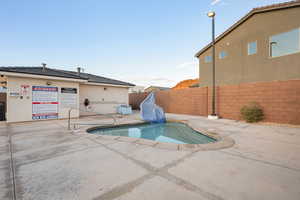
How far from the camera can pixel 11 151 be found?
2705 mm

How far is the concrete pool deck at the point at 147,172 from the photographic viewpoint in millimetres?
1440

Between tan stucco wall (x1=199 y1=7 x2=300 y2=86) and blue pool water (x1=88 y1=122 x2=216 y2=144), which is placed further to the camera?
tan stucco wall (x1=199 y1=7 x2=300 y2=86)

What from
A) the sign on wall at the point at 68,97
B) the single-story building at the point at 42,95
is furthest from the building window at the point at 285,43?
the sign on wall at the point at 68,97

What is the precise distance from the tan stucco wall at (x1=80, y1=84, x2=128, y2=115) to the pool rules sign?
68.1 inches

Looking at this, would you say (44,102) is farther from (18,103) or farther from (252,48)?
(252,48)

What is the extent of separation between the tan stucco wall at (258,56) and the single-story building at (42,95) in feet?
33.1

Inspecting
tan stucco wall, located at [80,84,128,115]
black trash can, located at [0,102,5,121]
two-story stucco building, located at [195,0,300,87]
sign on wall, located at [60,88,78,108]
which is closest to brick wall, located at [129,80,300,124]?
two-story stucco building, located at [195,0,300,87]

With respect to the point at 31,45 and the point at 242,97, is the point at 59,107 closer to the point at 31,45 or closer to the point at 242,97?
the point at 31,45

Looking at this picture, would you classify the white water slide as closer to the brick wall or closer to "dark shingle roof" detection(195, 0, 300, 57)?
the brick wall

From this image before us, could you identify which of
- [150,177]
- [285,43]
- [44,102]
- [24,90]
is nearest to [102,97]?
[44,102]

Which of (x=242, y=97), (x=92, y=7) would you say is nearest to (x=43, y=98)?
(x=92, y=7)

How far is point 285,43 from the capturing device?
7.29 meters

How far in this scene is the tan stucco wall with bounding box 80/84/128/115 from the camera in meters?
8.90

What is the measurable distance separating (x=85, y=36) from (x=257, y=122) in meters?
11.5
